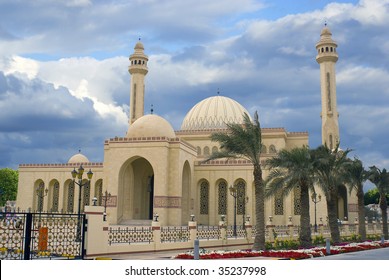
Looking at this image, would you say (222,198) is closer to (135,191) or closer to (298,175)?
(135,191)

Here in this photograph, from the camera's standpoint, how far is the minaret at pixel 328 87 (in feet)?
116

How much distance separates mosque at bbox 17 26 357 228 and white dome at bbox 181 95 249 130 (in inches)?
3.6

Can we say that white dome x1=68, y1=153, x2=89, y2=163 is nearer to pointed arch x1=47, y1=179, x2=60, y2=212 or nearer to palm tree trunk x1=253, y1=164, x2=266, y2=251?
pointed arch x1=47, y1=179, x2=60, y2=212

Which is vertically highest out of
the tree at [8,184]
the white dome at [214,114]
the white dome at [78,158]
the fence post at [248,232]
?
the white dome at [214,114]

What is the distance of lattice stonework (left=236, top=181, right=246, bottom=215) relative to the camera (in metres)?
33.4

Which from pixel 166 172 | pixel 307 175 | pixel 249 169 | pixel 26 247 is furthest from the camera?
pixel 249 169

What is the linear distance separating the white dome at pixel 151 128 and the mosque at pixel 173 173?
2.8 inches

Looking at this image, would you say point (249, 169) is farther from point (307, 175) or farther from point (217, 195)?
point (307, 175)

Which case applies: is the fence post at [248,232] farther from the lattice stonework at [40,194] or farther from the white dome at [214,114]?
the lattice stonework at [40,194]

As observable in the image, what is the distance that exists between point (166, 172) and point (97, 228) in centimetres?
1544

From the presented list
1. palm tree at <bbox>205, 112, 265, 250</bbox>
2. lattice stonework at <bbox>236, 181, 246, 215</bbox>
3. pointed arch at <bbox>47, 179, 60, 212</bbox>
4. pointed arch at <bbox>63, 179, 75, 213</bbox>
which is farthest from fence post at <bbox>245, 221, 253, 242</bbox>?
pointed arch at <bbox>47, 179, 60, 212</bbox>

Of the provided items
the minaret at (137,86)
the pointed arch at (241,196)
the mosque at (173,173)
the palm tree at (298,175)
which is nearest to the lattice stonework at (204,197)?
the mosque at (173,173)
